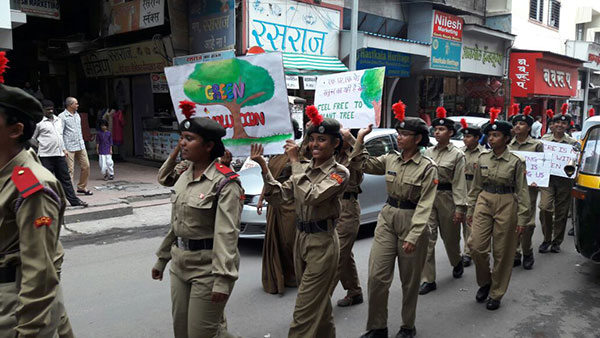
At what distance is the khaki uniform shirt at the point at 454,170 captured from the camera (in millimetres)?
5461

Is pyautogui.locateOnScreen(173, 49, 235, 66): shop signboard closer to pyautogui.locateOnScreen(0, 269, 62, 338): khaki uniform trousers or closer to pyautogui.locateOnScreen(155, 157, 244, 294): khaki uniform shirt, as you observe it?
pyautogui.locateOnScreen(155, 157, 244, 294): khaki uniform shirt

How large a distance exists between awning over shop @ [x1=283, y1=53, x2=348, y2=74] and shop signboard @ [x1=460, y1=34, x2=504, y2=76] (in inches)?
276

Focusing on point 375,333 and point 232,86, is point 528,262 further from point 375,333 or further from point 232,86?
point 232,86

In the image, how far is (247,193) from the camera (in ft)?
21.6

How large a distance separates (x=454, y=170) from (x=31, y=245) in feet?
14.9

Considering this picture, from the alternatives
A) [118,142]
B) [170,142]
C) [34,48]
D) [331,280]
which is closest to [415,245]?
[331,280]

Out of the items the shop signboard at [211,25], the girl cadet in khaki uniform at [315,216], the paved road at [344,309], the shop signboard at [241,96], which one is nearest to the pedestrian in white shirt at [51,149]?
the paved road at [344,309]

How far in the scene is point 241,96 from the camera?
11.7ft

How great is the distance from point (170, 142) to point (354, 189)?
33.8ft

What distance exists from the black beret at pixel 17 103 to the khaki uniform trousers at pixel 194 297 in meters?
1.16

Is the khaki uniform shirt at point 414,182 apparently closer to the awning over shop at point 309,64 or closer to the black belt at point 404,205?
the black belt at point 404,205

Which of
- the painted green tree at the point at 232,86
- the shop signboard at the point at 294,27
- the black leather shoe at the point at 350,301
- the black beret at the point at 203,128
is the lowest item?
the black leather shoe at the point at 350,301

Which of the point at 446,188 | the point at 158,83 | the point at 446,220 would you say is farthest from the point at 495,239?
the point at 158,83

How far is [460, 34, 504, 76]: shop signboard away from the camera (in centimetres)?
1912
